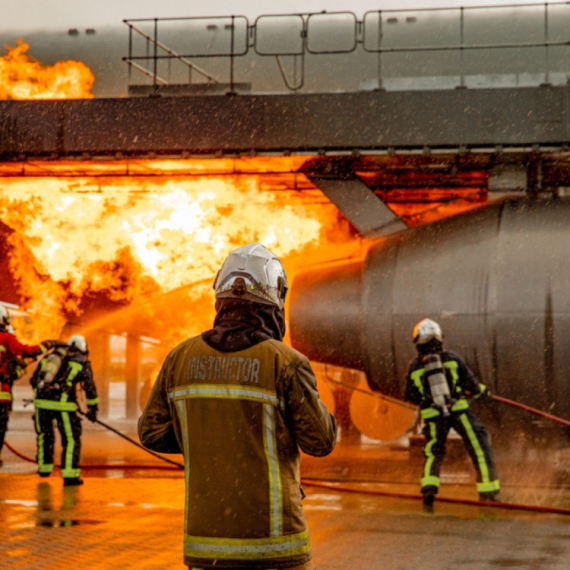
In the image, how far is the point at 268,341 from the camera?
2.88m

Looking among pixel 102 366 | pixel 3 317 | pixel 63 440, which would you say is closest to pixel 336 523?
pixel 63 440

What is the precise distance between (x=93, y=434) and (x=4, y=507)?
799 cm

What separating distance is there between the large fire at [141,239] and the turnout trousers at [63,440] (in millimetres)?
3904

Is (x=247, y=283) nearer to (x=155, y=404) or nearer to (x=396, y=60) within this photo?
(x=155, y=404)

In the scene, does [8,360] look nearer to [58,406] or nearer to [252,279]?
[58,406]

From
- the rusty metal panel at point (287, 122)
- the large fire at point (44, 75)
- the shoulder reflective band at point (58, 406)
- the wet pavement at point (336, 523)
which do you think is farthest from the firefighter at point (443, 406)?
the large fire at point (44, 75)

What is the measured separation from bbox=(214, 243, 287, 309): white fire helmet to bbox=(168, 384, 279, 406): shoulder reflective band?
1.13ft

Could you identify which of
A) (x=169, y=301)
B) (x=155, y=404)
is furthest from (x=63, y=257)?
(x=155, y=404)

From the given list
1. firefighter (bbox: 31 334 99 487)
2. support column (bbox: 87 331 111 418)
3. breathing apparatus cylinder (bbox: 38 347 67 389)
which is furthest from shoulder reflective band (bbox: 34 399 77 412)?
support column (bbox: 87 331 111 418)

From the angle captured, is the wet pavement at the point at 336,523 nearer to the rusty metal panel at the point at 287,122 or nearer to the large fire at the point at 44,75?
the rusty metal panel at the point at 287,122

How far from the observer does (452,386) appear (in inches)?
320

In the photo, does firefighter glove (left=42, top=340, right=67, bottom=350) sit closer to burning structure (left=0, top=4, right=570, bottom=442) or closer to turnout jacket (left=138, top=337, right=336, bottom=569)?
burning structure (left=0, top=4, right=570, bottom=442)

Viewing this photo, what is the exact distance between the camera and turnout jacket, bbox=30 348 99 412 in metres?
9.43

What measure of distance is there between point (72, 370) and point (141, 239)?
4559 millimetres
